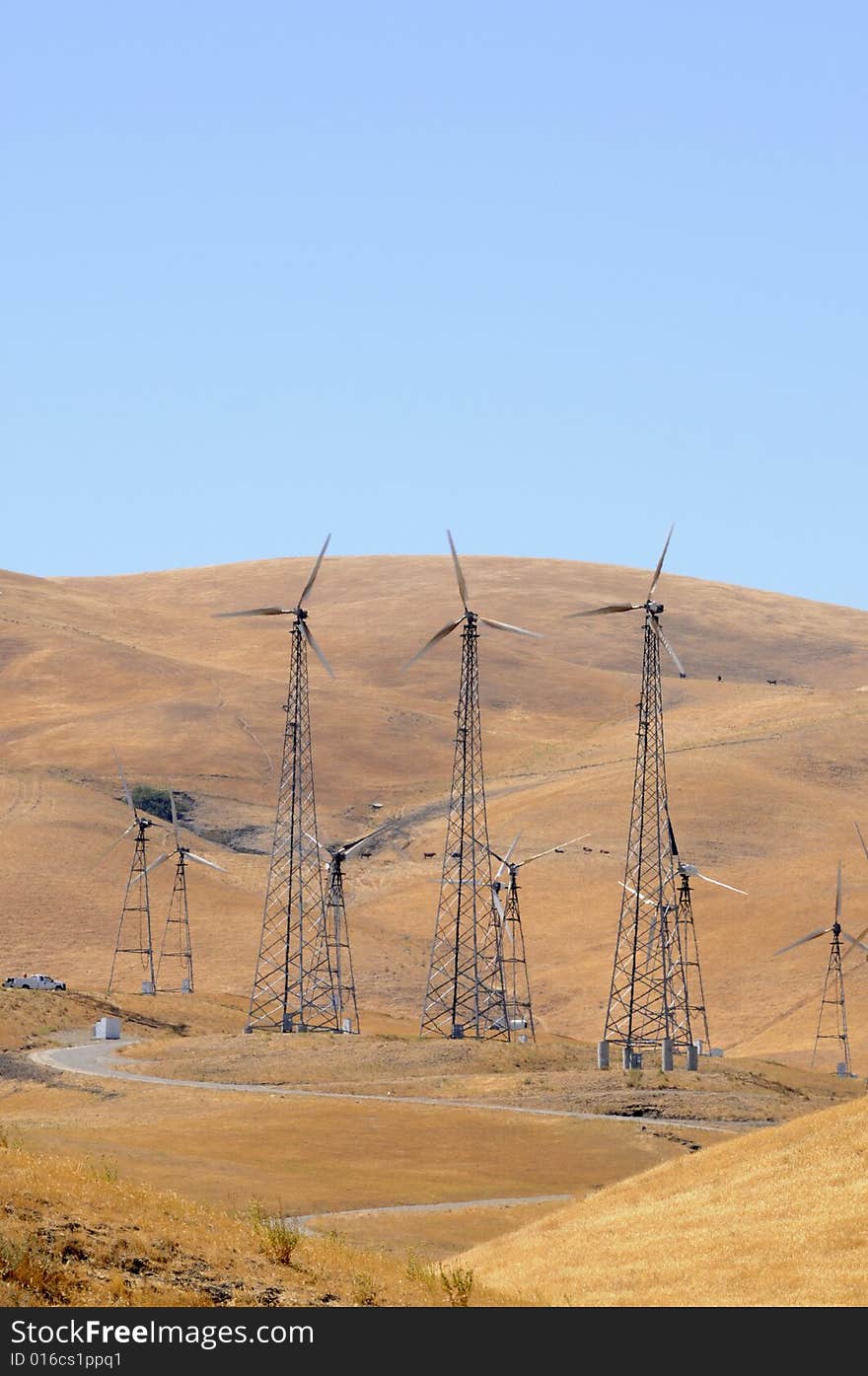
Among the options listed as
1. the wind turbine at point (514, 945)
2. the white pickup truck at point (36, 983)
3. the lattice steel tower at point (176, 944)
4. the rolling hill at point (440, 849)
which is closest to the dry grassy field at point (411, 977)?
the rolling hill at point (440, 849)

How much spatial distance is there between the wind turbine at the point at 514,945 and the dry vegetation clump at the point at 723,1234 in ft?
160

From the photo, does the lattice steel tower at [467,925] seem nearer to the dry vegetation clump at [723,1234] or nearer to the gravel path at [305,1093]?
the gravel path at [305,1093]

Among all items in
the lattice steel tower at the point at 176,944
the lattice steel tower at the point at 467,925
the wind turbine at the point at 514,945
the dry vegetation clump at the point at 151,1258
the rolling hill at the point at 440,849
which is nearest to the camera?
the dry vegetation clump at the point at 151,1258

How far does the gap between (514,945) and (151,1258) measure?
287 feet

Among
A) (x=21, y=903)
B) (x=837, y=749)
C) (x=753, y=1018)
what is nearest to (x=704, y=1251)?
(x=753, y=1018)

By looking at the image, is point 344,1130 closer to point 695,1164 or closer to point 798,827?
point 695,1164

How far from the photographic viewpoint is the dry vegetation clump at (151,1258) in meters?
20.0

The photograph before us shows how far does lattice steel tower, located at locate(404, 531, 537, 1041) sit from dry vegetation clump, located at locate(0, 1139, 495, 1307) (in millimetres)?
52216

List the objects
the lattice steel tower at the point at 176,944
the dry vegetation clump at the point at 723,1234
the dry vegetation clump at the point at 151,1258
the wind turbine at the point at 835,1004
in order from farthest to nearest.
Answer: the lattice steel tower at the point at 176,944
the wind turbine at the point at 835,1004
the dry vegetation clump at the point at 723,1234
the dry vegetation clump at the point at 151,1258

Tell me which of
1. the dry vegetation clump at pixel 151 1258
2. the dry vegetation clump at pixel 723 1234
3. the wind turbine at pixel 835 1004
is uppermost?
the dry vegetation clump at pixel 151 1258

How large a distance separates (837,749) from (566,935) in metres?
55.6

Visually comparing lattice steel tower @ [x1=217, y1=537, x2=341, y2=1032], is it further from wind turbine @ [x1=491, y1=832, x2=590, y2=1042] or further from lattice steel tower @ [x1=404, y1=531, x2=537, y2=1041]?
wind turbine @ [x1=491, y1=832, x2=590, y2=1042]

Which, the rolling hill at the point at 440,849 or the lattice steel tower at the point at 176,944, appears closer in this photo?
the rolling hill at the point at 440,849

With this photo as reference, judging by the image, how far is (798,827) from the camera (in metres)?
157
